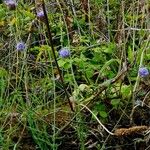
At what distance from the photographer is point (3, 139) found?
4.71 feet

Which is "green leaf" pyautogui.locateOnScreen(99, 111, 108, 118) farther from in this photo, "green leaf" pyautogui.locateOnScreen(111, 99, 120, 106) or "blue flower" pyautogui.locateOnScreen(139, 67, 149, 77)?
"blue flower" pyautogui.locateOnScreen(139, 67, 149, 77)

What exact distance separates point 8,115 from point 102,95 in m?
0.31

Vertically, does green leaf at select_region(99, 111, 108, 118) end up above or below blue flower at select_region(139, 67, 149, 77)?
below

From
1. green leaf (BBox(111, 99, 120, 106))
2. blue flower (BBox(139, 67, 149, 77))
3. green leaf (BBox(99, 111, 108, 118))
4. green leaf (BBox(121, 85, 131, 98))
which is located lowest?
green leaf (BBox(99, 111, 108, 118))

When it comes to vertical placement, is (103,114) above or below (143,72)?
below

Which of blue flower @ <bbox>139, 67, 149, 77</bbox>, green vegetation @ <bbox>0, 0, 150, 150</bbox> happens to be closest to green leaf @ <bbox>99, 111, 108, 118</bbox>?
green vegetation @ <bbox>0, 0, 150, 150</bbox>

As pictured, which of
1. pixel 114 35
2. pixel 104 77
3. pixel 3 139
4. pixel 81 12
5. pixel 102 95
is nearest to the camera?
pixel 3 139

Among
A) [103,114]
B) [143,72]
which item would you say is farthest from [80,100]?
[143,72]

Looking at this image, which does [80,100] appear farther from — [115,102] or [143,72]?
[143,72]

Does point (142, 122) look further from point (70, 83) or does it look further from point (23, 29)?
point (23, 29)

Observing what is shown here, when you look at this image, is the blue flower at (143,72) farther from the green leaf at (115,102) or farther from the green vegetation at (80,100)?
the green leaf at (115,102)

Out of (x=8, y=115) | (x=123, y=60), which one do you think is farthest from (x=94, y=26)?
(x=8, y=115)

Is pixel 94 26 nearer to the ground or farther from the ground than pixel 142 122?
farther from the ground

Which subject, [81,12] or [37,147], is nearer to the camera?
[37,147]
